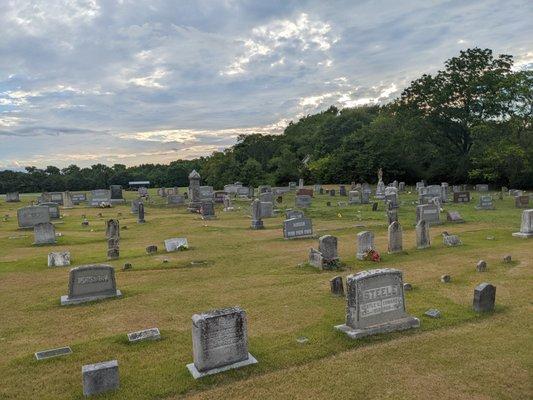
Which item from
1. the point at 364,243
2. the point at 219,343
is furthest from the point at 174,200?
the point at 219,343

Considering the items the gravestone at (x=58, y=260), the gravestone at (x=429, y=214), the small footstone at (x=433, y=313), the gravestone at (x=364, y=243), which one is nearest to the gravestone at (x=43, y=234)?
the gravestone at (x=58, y=260)

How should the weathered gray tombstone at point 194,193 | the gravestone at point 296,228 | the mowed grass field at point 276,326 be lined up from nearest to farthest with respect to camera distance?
the mowed grass field at point 276,326 < the gravestone at point 296,228 < the weathered gray tombstone at point 194,193

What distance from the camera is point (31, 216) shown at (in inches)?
1065

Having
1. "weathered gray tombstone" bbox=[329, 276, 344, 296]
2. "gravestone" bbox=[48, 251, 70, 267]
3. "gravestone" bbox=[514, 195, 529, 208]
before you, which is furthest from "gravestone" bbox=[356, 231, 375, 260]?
"gravestone" bbox=[514, 195, 529, 208]

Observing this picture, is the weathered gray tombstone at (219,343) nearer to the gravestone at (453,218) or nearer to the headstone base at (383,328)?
the headstone base at (383,328)

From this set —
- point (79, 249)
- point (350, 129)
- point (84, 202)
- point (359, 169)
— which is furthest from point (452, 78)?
point (79, 249)

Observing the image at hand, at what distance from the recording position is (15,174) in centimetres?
7581

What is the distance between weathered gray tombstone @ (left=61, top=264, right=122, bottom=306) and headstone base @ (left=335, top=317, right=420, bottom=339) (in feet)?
21.5

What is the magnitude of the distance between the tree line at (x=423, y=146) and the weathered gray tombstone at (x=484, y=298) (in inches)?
1486

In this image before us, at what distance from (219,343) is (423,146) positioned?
175ft

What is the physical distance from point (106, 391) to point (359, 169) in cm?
5933

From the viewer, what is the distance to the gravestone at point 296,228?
21078 mm

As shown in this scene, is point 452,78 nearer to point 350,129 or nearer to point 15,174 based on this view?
point 350,129

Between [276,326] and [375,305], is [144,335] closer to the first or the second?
[276,326]
